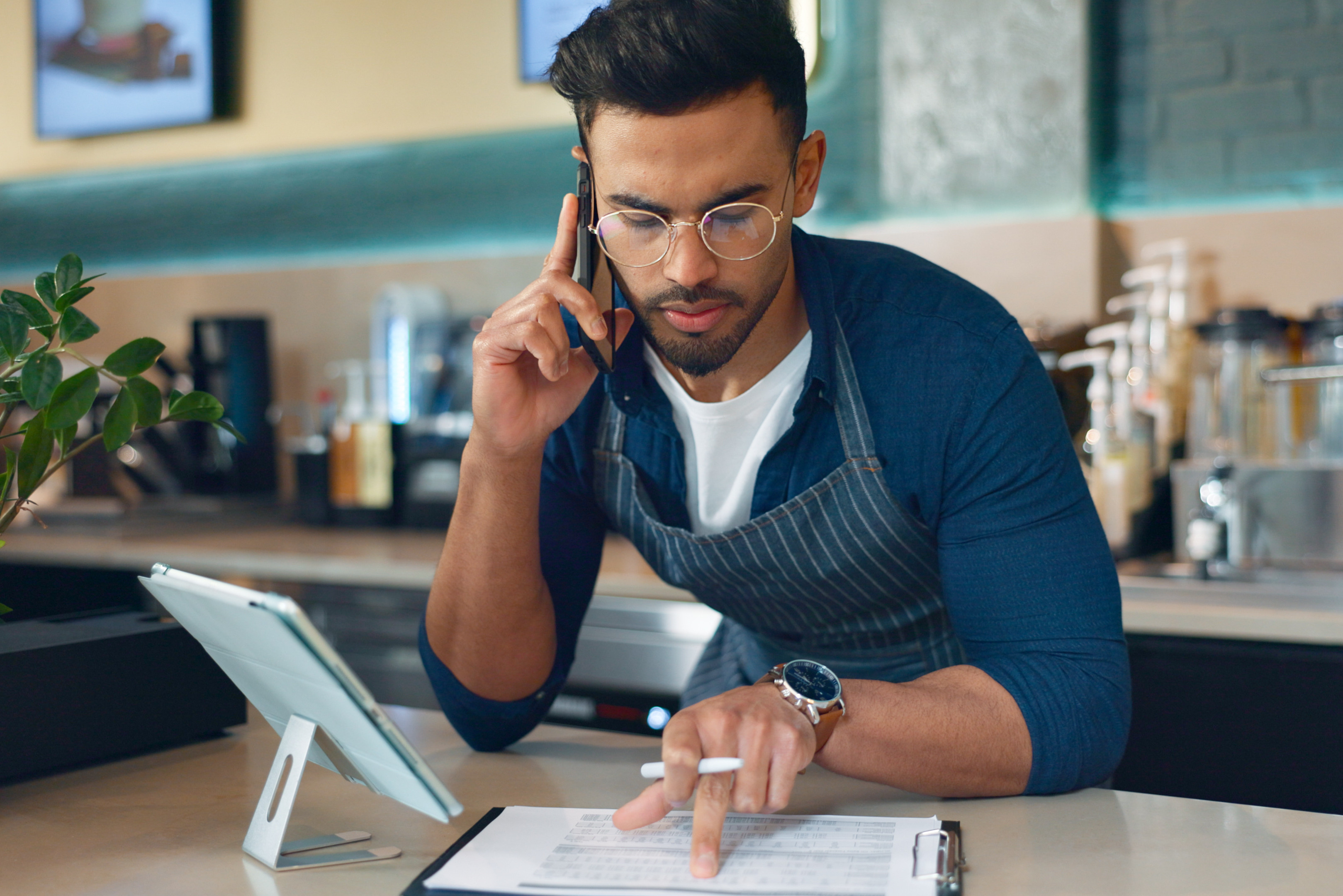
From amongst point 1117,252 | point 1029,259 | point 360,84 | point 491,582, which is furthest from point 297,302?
point 491,582

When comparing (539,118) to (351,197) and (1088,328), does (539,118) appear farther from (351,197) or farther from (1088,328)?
(1088,328)

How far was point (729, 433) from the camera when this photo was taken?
1.30 meters

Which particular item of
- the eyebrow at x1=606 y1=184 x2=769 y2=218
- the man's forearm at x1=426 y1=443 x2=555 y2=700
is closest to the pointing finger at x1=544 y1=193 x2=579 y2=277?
the eyebrow at x1=606 y1=184 x2=769 y2=218

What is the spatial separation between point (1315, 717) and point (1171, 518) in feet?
2.02

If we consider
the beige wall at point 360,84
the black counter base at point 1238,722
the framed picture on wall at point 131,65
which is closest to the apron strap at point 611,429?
the black counter base at point 1238,722

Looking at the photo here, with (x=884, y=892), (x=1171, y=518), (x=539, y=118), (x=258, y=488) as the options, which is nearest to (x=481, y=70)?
(x=539, y=118)

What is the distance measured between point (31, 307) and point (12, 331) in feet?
0.12

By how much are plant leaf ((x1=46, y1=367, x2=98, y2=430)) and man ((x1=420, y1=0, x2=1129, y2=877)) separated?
38 centimetres

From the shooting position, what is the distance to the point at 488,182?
3.04 meters

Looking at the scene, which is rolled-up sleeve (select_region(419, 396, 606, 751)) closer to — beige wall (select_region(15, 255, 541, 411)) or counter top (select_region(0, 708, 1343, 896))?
counter top (select_region(0, 708, 1343, 896))

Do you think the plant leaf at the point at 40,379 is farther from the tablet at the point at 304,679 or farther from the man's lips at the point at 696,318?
the man's lips at the point at 696,318

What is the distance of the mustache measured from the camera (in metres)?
1.15

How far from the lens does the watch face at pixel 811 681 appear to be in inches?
37.3

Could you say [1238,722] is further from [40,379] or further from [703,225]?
[40,379]
